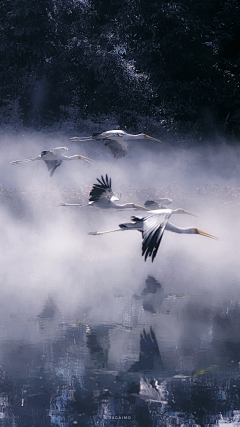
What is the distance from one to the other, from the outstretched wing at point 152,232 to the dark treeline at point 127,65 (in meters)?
20.2

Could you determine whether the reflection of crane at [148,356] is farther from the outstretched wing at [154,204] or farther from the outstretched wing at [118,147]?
the outstretched wing at [118,147]

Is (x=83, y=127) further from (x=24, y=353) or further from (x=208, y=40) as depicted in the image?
(x=24, y=353)

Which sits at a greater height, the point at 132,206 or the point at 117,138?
the point at 117,138

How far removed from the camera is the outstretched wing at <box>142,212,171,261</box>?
7.31 metres

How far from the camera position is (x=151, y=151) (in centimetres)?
2884

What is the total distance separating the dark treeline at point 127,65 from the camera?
2759 cm

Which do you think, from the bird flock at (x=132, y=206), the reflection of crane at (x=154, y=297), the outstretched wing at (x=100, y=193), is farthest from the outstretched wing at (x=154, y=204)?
the reflection of crane at (x=154, y=297)

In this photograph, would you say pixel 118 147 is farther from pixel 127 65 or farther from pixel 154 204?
pixel 127 65

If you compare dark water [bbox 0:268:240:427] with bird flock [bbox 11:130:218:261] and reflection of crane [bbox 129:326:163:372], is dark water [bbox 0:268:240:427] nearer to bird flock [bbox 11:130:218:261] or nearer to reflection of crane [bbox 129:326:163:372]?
reflection of crane [bbox 129:326:163:372]

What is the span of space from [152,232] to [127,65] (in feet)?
72.6

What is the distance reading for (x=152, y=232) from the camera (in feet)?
25.3

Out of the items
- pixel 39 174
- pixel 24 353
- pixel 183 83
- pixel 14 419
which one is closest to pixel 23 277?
pixel 24 353

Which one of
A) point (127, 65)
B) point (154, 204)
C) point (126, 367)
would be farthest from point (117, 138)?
point (127, 65)

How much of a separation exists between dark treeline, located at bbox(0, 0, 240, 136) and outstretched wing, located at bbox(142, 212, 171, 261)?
20.2 m
